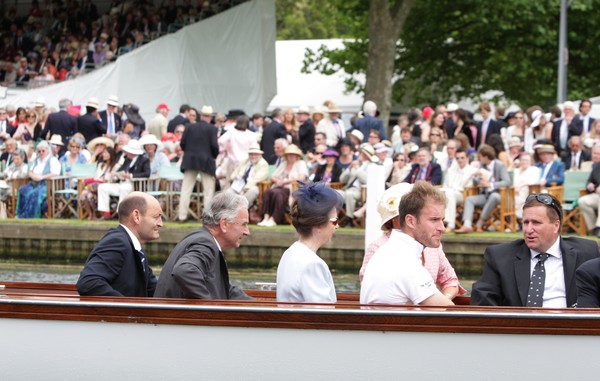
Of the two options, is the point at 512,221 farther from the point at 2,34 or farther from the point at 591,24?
the point at 2,34

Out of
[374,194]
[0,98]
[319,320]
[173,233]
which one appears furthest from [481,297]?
[0,98]

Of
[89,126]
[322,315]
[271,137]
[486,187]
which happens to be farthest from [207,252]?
[89,126]

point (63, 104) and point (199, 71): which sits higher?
point (199, 71)

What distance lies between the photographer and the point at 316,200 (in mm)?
6797

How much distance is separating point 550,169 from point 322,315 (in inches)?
447

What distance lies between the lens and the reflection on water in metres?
17.1

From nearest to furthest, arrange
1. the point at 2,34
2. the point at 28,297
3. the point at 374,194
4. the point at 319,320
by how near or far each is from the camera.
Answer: the point at 319,320, the point at 28,297, the point at 374,194, the point at 2,34

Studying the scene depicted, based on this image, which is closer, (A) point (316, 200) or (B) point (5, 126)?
(A) point (316, 200)

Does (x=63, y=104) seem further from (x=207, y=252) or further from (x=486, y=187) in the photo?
(x=207, y=252)

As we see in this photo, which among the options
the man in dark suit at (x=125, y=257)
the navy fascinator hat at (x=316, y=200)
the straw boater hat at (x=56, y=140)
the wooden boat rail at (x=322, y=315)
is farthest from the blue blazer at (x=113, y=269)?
the straw boater hat at (x=56, y=140)

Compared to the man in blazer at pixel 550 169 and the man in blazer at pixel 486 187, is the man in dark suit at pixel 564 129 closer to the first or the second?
the man in blazer at pixel 550 169

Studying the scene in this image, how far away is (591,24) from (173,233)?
1782cm

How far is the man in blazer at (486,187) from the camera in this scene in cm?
1761

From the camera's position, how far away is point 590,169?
1795 centimetres
